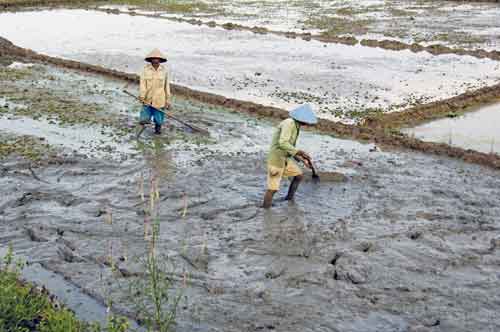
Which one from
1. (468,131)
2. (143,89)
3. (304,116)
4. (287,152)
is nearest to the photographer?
(304,116)

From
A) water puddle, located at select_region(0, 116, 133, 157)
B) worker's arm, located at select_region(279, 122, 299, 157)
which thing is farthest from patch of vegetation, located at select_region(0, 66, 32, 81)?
worker's arm, located at select_region(279, 122, 299, 157)

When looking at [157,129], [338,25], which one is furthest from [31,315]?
[338,25]

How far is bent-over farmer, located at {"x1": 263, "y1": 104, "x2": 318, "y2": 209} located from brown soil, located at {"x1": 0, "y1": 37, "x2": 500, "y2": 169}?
9.35ft

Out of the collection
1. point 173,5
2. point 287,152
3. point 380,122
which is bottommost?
point 380,122

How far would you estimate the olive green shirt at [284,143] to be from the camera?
671 centimetres

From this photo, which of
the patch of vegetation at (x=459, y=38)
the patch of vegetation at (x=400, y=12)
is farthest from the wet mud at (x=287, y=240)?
the patch of vegetation at (x=400, y=12)

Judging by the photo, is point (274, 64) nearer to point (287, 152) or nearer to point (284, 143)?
point (287, 152)

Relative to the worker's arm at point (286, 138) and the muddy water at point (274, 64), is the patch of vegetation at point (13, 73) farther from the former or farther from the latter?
the worker's arm at point (286, 138)

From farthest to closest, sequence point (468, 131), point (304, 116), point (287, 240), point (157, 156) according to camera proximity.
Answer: point (468, 131)
point (157, 156)
point (304, 116)
point (287, 240)

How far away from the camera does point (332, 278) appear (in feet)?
19.0

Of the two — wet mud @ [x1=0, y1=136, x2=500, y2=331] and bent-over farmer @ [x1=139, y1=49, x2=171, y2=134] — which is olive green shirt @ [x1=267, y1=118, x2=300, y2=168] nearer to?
wet mud @ [x1=0, y1=136, x2=500, y2=331]

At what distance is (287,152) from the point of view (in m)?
6.84

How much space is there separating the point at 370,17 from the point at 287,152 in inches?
791

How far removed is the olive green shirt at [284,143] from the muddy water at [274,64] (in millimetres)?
4237
